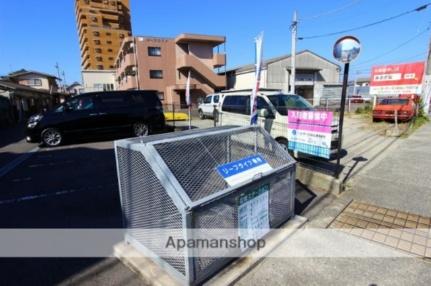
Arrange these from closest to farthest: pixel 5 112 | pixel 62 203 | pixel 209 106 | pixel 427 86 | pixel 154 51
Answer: pixel 62 203, pixel 427 86, pixel 5 112, pixel 209 106, pixel 154 51

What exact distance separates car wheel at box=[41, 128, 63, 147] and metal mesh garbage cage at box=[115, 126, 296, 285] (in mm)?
7446

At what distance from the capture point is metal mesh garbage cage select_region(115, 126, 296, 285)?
2.06 meters

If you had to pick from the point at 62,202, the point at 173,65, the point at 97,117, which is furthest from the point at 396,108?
the point at 173,65

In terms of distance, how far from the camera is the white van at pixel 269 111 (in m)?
6.12

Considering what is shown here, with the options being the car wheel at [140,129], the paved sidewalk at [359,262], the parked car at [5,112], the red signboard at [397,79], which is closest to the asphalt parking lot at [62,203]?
the paved sidewalk at [359,262]

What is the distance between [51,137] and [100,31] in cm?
6006

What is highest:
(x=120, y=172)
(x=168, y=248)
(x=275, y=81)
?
(x=275, y=81)

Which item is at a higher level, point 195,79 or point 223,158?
point 195,79

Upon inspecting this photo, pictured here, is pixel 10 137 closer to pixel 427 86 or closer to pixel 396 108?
pixel 396 108

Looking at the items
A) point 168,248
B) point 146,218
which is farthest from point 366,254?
point 146,218

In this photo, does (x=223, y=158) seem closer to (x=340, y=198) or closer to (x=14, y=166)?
(x=340, y=198)

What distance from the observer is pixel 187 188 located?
2146mm

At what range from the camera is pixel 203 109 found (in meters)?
A: 17.0

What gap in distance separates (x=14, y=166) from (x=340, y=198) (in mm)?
7536
